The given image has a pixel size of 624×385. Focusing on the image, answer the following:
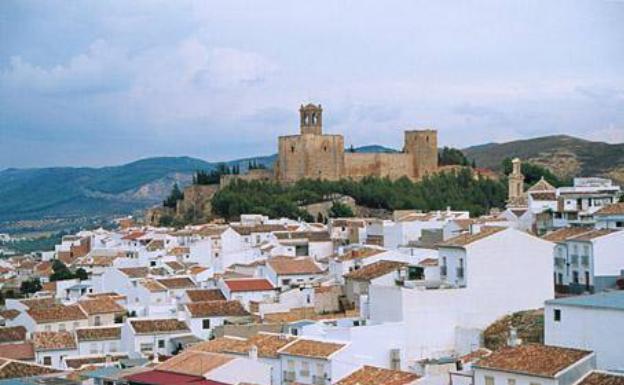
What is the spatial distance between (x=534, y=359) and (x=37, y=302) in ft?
65.6

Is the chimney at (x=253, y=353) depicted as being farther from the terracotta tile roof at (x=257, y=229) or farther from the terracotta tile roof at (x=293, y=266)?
the terracotta tile roof at (x=257, y=229)

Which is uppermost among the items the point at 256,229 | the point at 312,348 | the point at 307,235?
the point at 256,229

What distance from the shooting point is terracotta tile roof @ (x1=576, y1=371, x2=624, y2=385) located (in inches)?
587

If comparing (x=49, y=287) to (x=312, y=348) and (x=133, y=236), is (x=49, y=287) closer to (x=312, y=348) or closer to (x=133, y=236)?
(x=133, y=236)

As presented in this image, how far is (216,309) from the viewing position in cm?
2834

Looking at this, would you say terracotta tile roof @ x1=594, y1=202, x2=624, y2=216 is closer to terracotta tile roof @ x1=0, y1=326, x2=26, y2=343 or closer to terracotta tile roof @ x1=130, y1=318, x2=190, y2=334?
terracotta tile roof @ x1=130, y1=318, x2=190, y2=334

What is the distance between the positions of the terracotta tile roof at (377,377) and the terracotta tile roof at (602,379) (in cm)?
304

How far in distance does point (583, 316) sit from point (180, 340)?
1146cm

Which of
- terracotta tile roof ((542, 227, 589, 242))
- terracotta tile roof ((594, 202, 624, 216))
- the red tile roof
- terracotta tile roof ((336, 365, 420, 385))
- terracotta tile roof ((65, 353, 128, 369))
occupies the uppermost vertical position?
terracotta tile roof ((594, 202, 624, 216))

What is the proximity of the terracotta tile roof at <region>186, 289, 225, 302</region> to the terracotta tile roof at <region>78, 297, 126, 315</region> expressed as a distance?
185cm

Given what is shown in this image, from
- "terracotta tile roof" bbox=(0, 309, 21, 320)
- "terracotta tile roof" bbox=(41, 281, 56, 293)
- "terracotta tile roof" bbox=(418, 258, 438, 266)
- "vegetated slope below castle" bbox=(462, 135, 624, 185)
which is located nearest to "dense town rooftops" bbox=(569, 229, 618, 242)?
"terracotta tile roof" bbox=(418, 258, 438, 266)

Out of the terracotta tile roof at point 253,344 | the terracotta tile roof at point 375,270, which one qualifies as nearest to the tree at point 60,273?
the terracotta tile roof at point 375,270

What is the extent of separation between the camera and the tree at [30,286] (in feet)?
135

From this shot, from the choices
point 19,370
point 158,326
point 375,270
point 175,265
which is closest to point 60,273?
point 175,265
